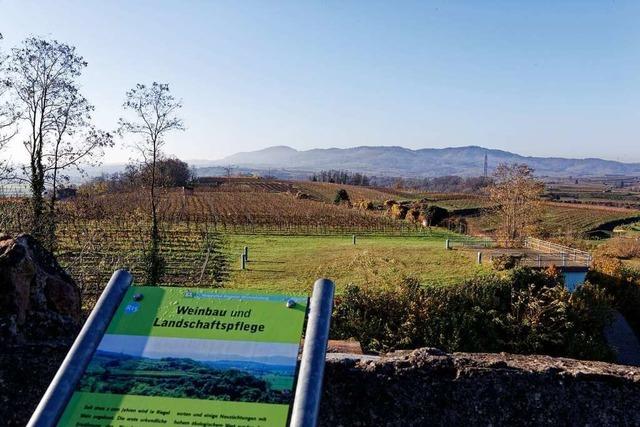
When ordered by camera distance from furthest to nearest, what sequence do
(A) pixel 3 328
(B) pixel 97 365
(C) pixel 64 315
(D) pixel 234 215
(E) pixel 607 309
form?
(D) pixel 234 215
(E) pixel 607 309
(C) pixel 64 315
(A) pixel 3 328
(B) pixel 97 365

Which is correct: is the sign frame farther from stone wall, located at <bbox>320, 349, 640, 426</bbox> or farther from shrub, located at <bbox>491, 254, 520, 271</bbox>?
shrub, located at <bbox>491, 254, 520, 271</bbox>

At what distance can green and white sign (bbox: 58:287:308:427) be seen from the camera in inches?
133

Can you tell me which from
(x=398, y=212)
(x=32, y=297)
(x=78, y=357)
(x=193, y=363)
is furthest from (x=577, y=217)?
(x=78, y=357)

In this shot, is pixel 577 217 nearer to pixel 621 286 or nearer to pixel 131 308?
pixel 621 286

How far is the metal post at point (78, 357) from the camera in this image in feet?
11.2

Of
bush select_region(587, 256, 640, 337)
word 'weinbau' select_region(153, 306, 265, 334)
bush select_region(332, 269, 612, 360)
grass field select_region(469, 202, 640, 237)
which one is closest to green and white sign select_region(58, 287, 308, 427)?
word 'weinbau' select_region(153, 306, 265, 334)

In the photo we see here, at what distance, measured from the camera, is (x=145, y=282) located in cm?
2117

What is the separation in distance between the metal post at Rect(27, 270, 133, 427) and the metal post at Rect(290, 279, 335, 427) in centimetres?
143

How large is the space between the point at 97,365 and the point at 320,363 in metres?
1.47

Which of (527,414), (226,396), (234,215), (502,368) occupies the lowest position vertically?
(234,215)

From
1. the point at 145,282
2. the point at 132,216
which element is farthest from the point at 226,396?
the point at 132,216

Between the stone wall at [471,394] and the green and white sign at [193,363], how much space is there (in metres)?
1.79

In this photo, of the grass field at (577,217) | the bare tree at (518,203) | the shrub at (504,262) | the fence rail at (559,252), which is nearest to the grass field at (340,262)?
the shrub at (504,262)

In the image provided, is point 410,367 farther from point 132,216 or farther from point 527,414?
point 132,216
